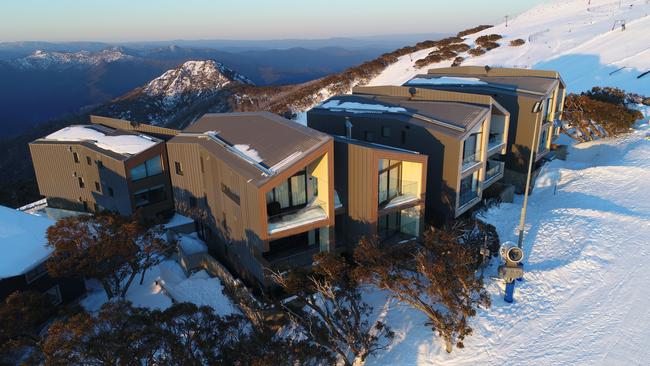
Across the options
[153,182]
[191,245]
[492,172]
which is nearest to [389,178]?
[492,172]

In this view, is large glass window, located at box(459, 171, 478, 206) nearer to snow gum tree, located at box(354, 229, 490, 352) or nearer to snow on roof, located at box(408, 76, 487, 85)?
snow gum tree, located at box(354, 229, 490, 352)

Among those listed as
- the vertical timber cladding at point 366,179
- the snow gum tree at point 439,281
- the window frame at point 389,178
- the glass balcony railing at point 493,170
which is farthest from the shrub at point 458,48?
the snow gum tree at point 439,281

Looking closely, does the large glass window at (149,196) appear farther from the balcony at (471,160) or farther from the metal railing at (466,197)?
the balcony at (471,160)

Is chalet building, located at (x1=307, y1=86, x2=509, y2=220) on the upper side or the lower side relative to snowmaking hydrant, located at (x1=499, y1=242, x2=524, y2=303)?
upper

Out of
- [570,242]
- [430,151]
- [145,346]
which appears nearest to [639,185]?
[570,242]

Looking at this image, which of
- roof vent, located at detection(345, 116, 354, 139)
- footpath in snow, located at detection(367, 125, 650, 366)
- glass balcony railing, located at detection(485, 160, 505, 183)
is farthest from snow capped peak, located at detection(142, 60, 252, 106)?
footpath in snow, located at detection(367, 125, 650, 366)

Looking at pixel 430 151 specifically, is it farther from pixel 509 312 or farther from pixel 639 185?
pixel 639 185

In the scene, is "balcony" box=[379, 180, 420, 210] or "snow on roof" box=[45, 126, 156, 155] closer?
"balcony" box=[379, 180, 420, 210]
